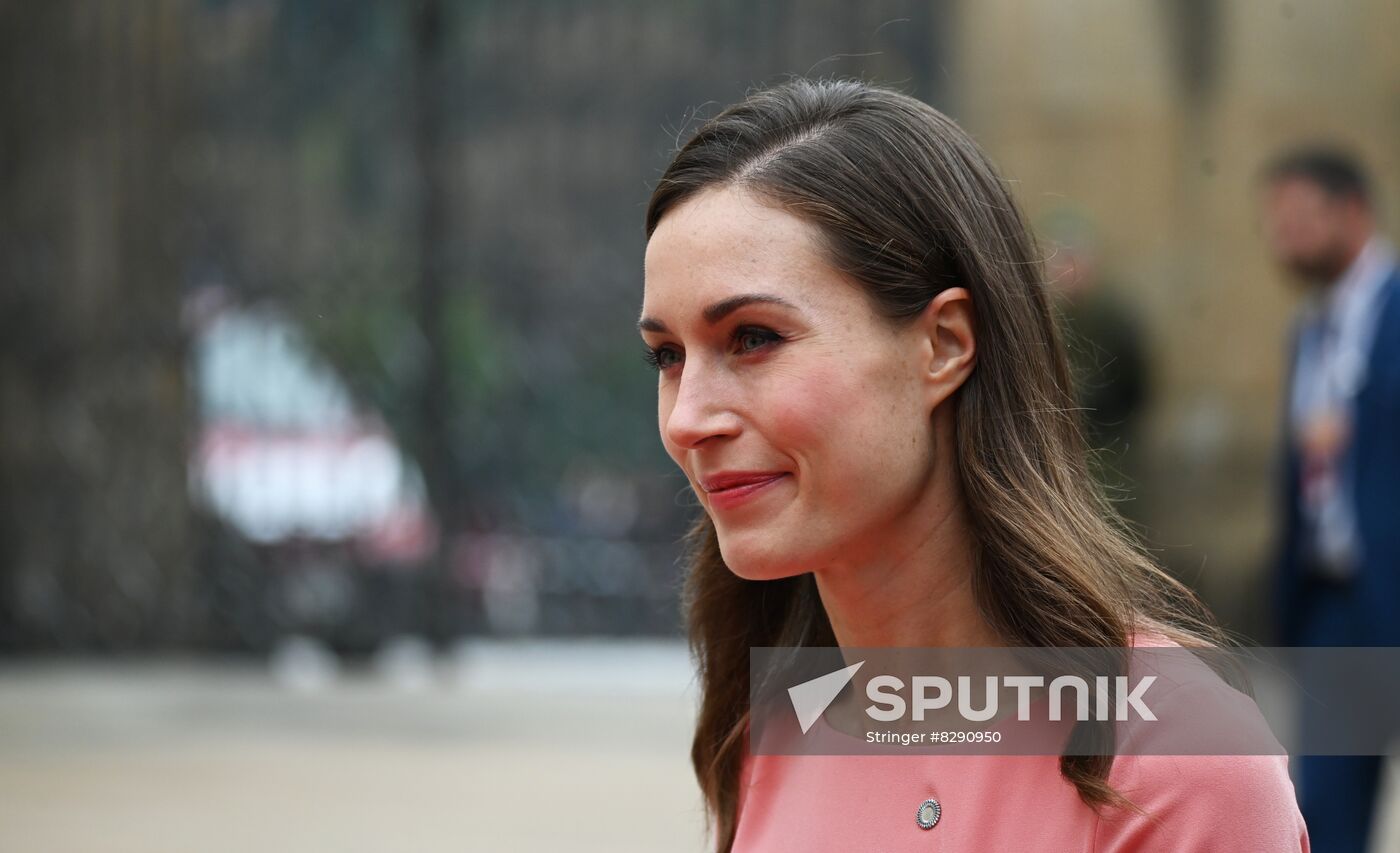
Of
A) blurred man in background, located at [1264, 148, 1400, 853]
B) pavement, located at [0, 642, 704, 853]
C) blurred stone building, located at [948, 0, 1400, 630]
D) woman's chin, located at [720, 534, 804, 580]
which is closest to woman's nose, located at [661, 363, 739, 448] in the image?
woman's chin, located at [720, 534, 804, 580]

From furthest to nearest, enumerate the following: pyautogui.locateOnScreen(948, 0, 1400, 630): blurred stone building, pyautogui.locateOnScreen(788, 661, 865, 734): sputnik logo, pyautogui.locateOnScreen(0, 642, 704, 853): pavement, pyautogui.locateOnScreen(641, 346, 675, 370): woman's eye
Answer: pyautogui.locateOnScreen(948, 0, 1400, 630): blurred stone building → pyautogui.locateOnScreen(0, 642, 704, 853): pavement → pyautogui.locateOnScreen(788, 661, 865, 734): sputnik logo → pyautogui.locateOnScreen(641, 346, 675, 370): woman's eye

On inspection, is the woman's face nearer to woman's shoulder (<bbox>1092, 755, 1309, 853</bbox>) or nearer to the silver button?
the silver button

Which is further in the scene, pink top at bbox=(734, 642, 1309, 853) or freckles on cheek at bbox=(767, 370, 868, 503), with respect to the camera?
freckles on cheek at bbox=(767, 370, 868, 503)

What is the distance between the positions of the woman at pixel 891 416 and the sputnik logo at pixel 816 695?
13cm

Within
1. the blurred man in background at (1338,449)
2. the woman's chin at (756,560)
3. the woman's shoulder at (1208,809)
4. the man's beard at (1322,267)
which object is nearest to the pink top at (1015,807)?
the woman's shoulder at (1208,809)

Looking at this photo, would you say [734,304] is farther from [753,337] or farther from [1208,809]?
[1208,809]

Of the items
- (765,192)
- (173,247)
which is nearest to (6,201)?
(173,247)

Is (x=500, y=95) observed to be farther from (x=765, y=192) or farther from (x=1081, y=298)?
(x=765, y=192)

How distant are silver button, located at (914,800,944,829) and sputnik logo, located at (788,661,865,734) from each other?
25 cm

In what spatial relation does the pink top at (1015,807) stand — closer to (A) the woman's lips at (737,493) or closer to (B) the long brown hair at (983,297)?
(B) the long brown hair at (983,297)

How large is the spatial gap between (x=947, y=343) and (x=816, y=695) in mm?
519

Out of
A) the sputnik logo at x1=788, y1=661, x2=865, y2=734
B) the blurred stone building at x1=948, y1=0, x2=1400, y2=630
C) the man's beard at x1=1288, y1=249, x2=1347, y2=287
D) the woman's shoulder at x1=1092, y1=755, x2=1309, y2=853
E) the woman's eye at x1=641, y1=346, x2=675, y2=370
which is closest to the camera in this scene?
the woman's shoulder at x1=1092, y1=755, x2=1309, y2=853

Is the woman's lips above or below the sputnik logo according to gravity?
above

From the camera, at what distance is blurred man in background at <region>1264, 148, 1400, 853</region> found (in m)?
4.65
